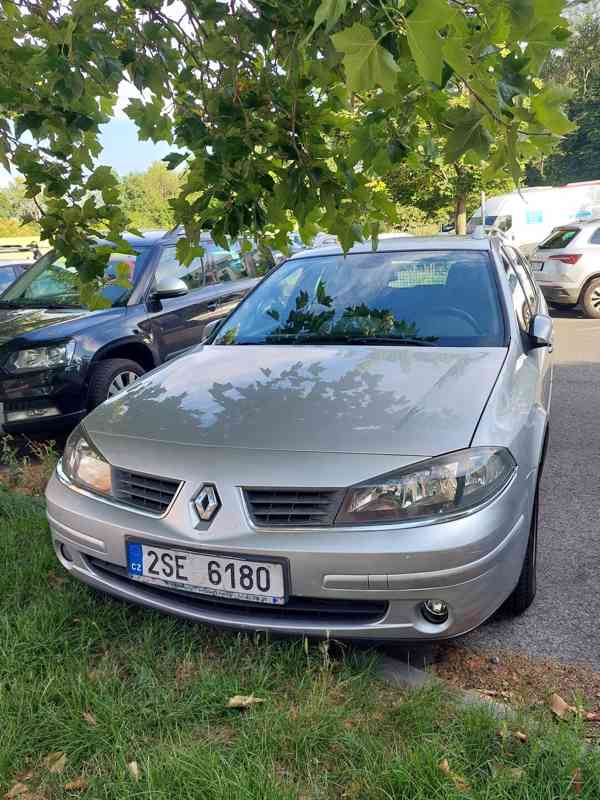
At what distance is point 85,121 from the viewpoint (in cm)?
325

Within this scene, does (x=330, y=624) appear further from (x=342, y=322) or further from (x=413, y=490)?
(x=342, y=322)

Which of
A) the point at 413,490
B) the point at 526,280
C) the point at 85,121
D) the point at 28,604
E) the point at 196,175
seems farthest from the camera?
the point at 526,280

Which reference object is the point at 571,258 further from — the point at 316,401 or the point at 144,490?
the point at 144,490

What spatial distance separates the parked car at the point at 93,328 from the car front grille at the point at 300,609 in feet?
7.74

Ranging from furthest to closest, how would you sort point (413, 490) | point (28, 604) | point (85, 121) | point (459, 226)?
point (459, 226), point (85, 121), point (28, 604), point (413, 490)

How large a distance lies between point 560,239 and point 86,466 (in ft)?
34.8

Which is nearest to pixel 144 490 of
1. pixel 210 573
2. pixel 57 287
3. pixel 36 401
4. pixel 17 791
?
pixel 210 573

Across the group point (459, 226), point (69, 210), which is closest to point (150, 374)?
point (69, 210)

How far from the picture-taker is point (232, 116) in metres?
3.18

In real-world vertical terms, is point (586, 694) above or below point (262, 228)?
below

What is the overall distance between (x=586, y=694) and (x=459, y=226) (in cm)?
1483

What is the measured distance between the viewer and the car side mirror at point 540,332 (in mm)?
3383

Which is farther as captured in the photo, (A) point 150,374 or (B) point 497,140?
(A) point 150,374

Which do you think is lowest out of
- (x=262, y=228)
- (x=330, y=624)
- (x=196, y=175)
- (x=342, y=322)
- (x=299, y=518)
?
(x=330, y=624)
